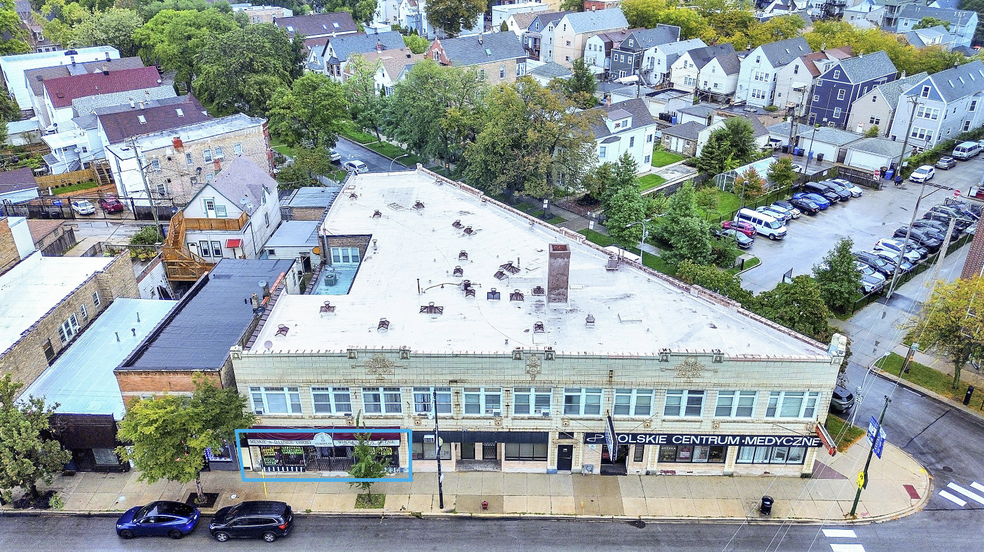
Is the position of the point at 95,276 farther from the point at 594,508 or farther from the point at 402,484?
the point at 594,508

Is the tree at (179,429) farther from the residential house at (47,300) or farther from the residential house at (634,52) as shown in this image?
the residential house at (634,52)

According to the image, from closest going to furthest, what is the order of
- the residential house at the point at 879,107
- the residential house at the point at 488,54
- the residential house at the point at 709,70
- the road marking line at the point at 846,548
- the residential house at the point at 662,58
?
the road marking line at the point at 846,548
the residential house at the point at 879,107
the residential house at the point at 488,54
the residential house at the point at 709,70
the residential house at the point at 662,58

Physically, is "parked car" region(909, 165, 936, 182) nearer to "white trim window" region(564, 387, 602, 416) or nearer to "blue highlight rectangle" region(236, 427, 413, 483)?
"white trim window" region(564, 387, 602, 416)

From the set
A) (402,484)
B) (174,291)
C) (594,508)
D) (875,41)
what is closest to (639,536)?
(594,508)

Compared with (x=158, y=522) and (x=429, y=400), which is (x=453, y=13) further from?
(x=158, y=522)

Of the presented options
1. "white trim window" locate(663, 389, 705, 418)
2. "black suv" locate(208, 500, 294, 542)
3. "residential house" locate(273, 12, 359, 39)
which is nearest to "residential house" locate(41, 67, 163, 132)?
"residential house" locate(273, 12, 359, 39)

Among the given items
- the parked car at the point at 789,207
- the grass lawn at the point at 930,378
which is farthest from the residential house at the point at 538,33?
the grass lawn at the point at 930,378

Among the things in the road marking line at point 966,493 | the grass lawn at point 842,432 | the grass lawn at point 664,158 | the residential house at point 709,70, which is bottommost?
the road marking line at point 966,493
